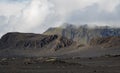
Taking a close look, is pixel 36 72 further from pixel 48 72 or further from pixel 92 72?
pixel 92 72

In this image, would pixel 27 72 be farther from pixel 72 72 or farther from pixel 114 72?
pixel 114 72

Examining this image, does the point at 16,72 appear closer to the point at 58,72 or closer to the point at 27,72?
the point at 27,72

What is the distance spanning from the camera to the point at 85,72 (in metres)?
71.9

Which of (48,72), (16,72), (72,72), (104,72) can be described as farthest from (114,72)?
(16,72)

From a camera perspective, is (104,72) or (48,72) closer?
(104,72)

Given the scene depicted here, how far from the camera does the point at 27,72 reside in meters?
74.2

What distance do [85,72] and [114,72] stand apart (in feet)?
17.0

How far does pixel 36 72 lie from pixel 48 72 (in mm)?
2191

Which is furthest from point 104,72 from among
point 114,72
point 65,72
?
point 65,72

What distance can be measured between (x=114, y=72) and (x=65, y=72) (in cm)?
853

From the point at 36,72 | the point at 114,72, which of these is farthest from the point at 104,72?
the point at 36,72

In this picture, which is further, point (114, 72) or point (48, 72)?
point (48, 72)

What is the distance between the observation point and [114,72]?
69750mm

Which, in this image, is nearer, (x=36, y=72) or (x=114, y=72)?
(x=114, y=72)
